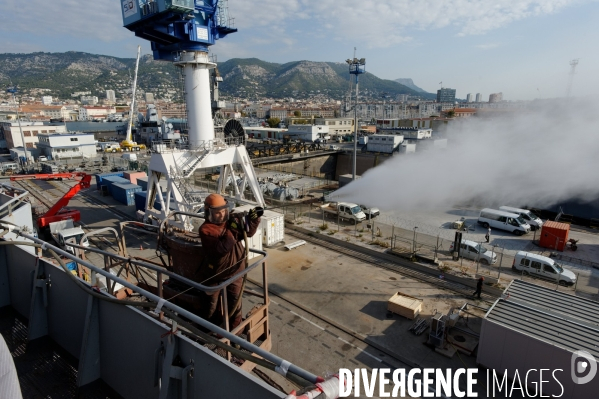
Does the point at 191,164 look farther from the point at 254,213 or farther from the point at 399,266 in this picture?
the point at 254,213

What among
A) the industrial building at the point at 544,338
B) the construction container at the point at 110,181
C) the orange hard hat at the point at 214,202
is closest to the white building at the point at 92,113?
the construction container at the point at 110,181

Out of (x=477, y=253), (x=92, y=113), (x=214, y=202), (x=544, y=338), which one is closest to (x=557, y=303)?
(x=544, y=338)

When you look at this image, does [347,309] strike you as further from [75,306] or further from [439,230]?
[439,230]

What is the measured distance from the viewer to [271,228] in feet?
59.8

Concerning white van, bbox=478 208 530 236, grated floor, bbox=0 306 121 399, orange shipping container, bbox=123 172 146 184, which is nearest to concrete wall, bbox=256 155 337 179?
orange shipping container, bbox=123 172 146 184

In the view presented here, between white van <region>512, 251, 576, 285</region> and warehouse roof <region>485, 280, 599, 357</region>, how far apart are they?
5.05 meters

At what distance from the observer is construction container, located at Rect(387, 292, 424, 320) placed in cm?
1169

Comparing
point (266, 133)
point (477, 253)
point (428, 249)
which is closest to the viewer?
point (477, 253)

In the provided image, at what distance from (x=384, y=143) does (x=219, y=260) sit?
4755 centimetres

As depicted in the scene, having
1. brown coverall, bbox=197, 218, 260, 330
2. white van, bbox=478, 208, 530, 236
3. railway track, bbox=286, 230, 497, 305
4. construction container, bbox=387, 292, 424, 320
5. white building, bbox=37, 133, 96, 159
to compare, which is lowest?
railway track, bbox=286, 230, 497, 305

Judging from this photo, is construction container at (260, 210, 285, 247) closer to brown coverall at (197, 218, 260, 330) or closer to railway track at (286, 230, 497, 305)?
railway track at (286, 230, 497, 305)

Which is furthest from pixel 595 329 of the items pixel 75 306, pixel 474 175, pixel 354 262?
pixel 474 175

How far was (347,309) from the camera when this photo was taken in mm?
12344

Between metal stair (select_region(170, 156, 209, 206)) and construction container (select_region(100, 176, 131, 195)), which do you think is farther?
construction container (select_region(100, 176, 131, 195))
